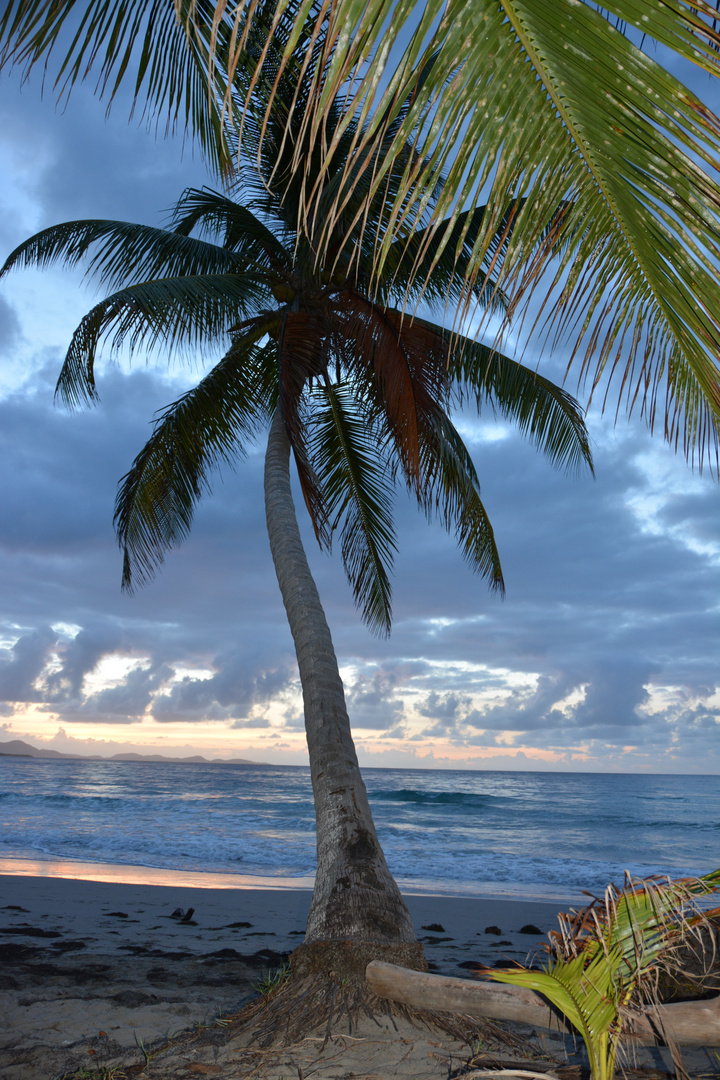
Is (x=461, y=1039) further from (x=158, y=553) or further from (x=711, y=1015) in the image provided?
(x=158, y=553)

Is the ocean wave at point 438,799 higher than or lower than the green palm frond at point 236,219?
lower

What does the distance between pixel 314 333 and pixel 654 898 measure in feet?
17.9

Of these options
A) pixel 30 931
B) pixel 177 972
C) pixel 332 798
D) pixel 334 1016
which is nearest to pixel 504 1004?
pixel 334 1016

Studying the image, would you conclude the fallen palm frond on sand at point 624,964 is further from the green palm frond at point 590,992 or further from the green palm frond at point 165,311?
the green palm frond at point 165,311

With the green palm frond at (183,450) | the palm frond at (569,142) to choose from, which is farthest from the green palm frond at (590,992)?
the green palm frond at (183,450)

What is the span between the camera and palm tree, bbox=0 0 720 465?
1.21m

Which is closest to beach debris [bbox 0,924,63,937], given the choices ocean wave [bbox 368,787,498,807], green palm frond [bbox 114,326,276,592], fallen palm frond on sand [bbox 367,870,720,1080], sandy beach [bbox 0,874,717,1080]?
sandy beach [bbox 0,874,717,1080]

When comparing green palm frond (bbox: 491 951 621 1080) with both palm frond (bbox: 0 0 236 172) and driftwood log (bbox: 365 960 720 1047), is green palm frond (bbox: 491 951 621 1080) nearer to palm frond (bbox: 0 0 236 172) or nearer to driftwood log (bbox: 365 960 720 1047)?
driftwood log (bbox: 365 960 720 1047)

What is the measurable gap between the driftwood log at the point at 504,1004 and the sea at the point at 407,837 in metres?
4.73

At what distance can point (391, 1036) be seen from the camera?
135 inches

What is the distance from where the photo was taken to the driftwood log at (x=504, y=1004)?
7.26ft

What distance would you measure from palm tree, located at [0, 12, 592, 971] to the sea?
14.5 ft

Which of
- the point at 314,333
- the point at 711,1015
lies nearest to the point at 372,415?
the point at 314,333

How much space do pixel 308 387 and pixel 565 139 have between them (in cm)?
610
